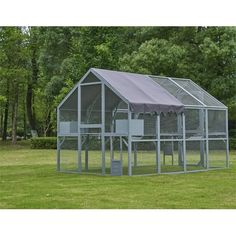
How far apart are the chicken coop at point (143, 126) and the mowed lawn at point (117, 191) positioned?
1144 mm

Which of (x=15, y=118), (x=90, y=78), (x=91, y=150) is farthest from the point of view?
(x=15, y=118)

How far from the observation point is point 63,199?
1073cm

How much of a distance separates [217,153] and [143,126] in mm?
4086

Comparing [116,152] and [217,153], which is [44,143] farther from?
[217,153]

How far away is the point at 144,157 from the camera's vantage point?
57.5 feet

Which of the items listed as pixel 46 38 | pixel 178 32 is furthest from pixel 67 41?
pixel 178 32

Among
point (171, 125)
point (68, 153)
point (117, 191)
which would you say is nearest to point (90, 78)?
point (68, 153)

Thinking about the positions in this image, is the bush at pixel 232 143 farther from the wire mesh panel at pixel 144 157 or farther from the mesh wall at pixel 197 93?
the wire mesh panel at pixel 144 157

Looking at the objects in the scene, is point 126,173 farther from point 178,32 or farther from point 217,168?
point 178,32

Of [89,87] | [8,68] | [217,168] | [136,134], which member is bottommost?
[217,168]

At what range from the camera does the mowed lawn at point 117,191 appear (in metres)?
10.0

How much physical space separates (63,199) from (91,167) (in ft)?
23.5

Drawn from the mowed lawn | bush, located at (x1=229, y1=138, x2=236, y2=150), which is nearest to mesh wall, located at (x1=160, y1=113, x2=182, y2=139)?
the mowed lawn

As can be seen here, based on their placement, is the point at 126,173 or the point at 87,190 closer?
the point at 87,190
